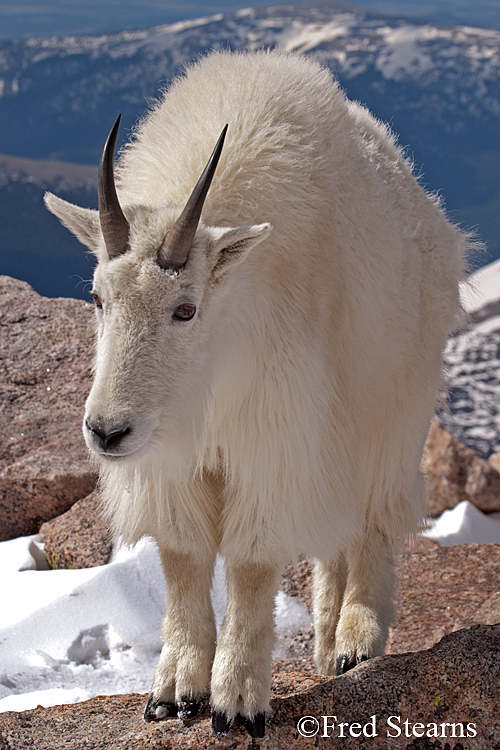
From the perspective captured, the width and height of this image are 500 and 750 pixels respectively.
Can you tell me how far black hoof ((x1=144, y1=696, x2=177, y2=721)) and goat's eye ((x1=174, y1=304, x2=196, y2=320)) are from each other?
1.78 m

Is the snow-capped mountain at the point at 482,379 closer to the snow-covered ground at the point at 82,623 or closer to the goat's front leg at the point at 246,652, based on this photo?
the snow-covered ground at the point at 82,623

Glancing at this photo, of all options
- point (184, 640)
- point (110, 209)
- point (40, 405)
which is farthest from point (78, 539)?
point (110, 209)

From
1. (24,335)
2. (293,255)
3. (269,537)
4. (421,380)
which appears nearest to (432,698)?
(269,537)

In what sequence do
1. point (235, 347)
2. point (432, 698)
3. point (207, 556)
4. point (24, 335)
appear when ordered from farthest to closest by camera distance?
point (24, 335) < point (207, 556) < point (432, 698) < point (235, 347)

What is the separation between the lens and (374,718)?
2.96m

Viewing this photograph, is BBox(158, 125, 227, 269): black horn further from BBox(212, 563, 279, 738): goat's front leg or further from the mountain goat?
BBox(212, 563, 279, 738): goat's front leg

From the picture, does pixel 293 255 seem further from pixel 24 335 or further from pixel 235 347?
pixel 24 335

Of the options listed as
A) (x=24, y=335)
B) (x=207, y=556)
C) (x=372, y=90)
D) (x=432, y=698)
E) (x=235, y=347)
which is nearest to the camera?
(x=235, y=347)

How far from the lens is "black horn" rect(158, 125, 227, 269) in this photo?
2426 millimetres

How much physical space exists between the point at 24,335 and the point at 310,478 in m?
4.30

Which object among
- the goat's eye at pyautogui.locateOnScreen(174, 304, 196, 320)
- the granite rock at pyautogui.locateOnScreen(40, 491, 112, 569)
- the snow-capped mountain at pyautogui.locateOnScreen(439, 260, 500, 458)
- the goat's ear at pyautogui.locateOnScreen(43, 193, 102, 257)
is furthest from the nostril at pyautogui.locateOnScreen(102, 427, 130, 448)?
the snow-capped mountain at pyautogui.locateOnScreen(439, 260, 500, 458)

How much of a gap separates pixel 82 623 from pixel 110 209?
323cm

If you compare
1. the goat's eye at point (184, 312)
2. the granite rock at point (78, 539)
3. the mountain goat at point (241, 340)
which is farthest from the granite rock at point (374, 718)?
the granite rock at point (78, 539)

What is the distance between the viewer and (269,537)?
311cm
